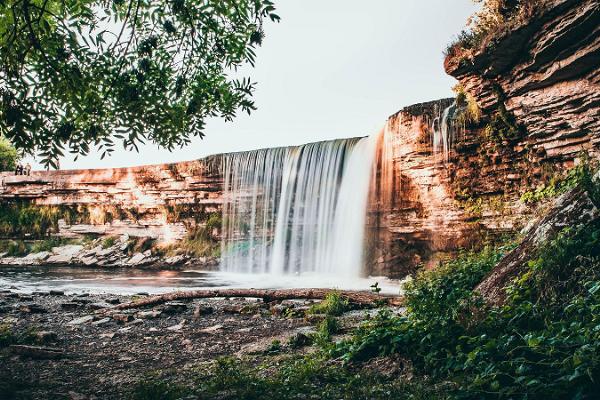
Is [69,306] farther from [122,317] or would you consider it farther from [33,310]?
[122,317]

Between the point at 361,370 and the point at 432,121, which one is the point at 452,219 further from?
the point at 361,370

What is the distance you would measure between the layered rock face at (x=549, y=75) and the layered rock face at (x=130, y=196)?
17.4 meters

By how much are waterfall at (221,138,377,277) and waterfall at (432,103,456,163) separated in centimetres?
314

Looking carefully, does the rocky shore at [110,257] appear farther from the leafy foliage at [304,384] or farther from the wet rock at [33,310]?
the leafy foliage at [304,384]

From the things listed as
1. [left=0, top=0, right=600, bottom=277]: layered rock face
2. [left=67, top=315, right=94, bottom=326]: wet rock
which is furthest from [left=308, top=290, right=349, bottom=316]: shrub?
[left=0, top=0, right=600, bottom=277]: layered rock face

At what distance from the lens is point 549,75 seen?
11.7 metres

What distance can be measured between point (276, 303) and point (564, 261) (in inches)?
260

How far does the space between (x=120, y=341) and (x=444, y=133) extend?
43.8ft

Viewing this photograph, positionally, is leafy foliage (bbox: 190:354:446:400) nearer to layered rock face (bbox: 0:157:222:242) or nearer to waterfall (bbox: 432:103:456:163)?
waterfall (bbox: 432:103:456:163)

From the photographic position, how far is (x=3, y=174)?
3238cm

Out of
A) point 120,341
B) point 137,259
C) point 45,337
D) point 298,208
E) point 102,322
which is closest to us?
point 45,337

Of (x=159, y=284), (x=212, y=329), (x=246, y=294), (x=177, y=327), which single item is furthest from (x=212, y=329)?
(x=159, y=284)

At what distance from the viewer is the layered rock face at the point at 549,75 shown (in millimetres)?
10539

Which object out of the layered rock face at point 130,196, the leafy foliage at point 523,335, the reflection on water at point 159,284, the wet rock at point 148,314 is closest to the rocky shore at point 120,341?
the wet rock at point 148,314
